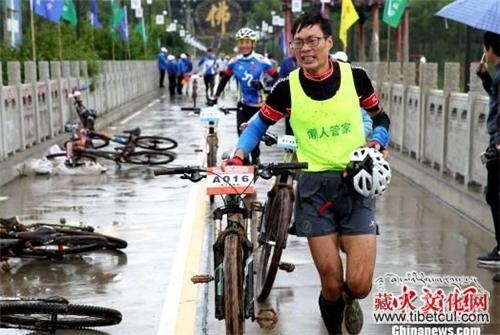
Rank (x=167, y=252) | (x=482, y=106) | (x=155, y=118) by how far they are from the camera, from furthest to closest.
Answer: (x=155, y=118) → (x=482, y=106) → (x=167, y=252)

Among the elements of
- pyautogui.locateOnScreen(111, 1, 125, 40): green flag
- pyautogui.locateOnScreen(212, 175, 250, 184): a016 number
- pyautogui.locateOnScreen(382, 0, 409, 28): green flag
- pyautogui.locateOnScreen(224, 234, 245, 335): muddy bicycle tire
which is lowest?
pyautogui.locateOnScreen(224, 234, 245, 335): muddy bicycle tire

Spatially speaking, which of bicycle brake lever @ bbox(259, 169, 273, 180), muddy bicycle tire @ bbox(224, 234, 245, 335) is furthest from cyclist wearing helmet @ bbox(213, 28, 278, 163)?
muddy bicycle tire @ bbox(224, 234, 245, 335)

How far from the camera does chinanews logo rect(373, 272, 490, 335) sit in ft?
20.2

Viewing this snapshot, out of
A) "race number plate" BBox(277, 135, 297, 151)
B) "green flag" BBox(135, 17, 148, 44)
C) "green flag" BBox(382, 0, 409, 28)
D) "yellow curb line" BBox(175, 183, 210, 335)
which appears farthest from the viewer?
"green flag" BBox(135, 17, 148, 44)

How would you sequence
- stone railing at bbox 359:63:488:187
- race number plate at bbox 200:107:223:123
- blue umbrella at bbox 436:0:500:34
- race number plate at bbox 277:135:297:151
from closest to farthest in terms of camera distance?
race number plate at bbox 277:135:297:151
blue umbrella at bbox 436:0:500:34
stone railing at bbox 359:63:488:187
race number plate at bbox 200:107:223:123

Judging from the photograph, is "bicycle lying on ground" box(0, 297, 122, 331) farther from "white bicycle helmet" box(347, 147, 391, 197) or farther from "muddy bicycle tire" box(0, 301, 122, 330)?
"white bicycle helmet" box(347, 147, 391, 197)

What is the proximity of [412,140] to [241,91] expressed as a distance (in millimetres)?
4290

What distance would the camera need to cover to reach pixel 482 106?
1079cm

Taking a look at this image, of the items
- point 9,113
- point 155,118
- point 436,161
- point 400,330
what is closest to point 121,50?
point 155,118

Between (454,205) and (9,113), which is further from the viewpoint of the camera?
(9,113)

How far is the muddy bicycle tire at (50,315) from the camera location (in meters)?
6.12

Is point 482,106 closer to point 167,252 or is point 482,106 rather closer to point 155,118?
point 167,252

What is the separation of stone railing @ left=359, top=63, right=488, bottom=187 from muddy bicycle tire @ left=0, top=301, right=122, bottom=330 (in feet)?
17.8

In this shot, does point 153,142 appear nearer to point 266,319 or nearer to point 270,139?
point 270,139
